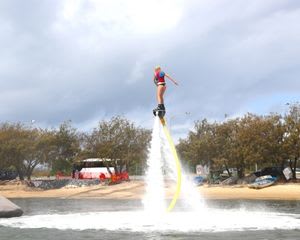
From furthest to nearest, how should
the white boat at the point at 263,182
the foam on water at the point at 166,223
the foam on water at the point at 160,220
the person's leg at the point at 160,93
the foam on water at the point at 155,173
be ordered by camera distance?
the white boat at the point at 263,182, the foam on water at the point at 155,173, the person's leg at the point at 160,93, the foam on water at the point at 160,220, the foam on water at the point at 166,223

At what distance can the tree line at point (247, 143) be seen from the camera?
66.8 m

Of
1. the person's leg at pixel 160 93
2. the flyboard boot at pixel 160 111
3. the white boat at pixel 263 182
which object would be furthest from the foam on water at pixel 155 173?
the white boat at pixel 263 182

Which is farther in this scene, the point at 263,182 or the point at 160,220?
the point at 263,182

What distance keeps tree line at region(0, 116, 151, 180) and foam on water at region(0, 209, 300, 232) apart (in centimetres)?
4862

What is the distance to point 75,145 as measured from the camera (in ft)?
299

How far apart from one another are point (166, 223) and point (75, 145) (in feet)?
215

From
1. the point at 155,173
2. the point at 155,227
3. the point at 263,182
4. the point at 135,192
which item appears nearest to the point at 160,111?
the point at 155,173

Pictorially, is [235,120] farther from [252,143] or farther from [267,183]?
[267,183]

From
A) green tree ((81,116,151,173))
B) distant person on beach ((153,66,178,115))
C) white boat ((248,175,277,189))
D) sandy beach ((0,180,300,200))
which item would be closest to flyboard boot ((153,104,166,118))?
distant person on beach ((153,66,178,115))

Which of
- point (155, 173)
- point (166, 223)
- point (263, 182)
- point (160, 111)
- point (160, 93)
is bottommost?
point (166, 223)

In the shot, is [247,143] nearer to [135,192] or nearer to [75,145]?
[135,192]

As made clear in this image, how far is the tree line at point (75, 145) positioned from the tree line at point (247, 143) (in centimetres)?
805

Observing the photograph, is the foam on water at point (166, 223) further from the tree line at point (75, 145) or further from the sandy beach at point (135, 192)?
the tree line at point (75, 145)

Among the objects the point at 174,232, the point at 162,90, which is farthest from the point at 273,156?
the point at 174,232
